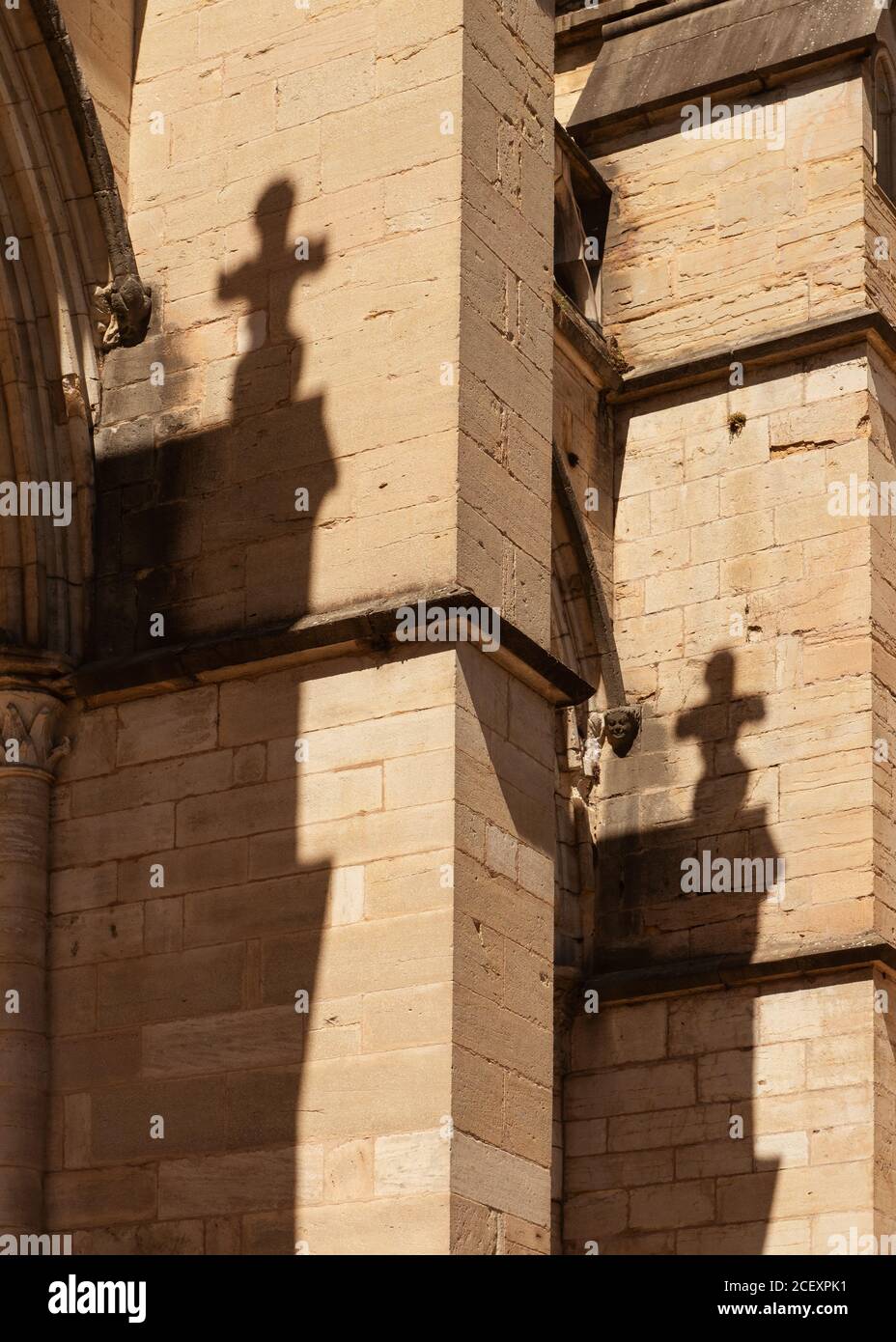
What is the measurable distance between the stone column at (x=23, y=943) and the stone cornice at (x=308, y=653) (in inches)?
7.3

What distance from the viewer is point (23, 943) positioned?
7.36 meters

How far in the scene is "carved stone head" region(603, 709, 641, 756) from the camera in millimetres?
11039

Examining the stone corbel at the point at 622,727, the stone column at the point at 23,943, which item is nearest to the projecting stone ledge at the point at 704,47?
the stone corbel at the point at 622,727

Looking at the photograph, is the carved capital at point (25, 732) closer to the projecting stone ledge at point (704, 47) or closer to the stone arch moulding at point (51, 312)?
the stone arch moulding at point (51, 312)

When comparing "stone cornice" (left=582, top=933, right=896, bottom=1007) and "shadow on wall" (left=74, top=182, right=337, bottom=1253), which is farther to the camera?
"stone cornice" (left=582, top=933, right=896, bottom=1007)

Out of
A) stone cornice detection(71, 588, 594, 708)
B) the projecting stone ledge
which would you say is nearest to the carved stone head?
the projecting stone ledge

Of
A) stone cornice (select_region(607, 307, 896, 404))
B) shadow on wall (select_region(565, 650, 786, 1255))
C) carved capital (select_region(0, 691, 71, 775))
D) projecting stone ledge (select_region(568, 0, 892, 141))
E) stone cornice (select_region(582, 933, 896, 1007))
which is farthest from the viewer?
projecting stone ledge (select_region(568, 0, 892, 141))

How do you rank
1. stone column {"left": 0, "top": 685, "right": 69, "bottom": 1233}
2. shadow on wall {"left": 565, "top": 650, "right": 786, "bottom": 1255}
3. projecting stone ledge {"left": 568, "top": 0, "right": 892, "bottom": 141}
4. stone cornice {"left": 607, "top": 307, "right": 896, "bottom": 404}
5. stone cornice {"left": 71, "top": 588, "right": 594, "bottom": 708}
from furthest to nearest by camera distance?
projecting stone ledge {"left": 568, "top": 0, "right": 892, "bottom": 141}
stone cornice {"left": 607, "top": 307, "right": 896, "bottom": 404}
shadow on wall {"left": 565, "top": 650, "right": 786, "bottom": 1255}
stone column {"left": 0, "top": 685, "right": 69, "bottom": 1233}
stone cornice {"left": 71, "top": 588, "right": 594, "bottom": 708}

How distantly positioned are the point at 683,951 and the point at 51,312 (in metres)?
4.25

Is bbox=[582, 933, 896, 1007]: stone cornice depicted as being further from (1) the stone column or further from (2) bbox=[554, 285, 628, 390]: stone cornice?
(1) the stone column

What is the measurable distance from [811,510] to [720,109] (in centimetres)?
220

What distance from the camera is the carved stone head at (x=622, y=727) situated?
11039 millimetres

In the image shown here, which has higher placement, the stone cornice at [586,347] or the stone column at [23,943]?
the stone cornice at [586,347]

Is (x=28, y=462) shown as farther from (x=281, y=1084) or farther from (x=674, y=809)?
(x=674, y=809)
